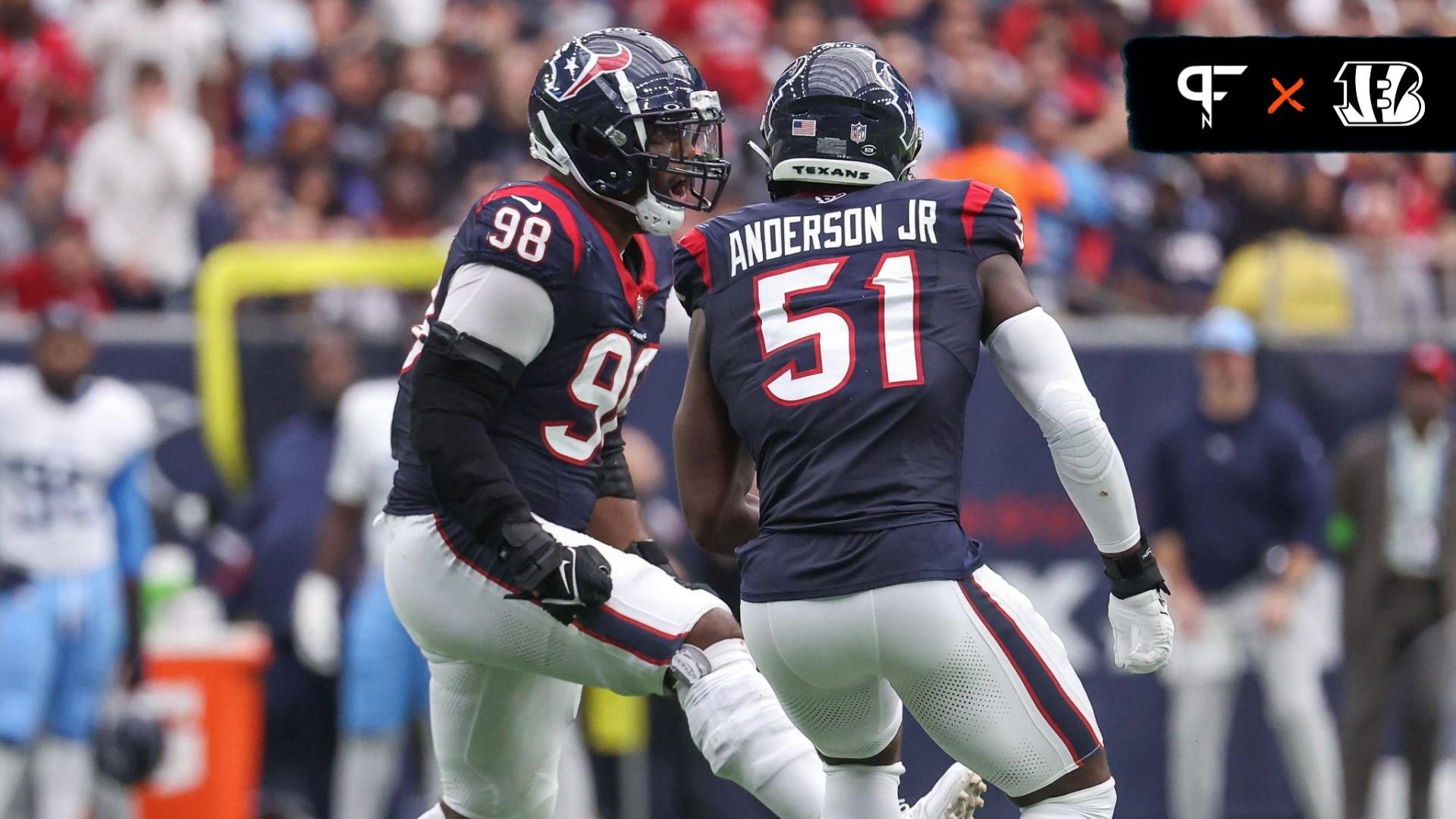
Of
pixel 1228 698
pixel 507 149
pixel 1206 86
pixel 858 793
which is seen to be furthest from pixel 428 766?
pixel 858 793

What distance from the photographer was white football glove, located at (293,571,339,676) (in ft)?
27.6

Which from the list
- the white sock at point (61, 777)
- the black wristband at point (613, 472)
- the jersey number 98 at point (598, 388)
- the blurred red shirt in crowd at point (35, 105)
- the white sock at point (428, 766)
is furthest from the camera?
the blurred red shirt in crowd at point (35, 105)

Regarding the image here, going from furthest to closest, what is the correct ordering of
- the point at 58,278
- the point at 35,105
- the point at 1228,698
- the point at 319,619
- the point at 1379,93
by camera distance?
the point at 35,105
the point at 58,278
the point at 1228,698
the point at 319,619
the point at 1379,93

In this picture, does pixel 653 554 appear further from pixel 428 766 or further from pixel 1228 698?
pixel 1228 698

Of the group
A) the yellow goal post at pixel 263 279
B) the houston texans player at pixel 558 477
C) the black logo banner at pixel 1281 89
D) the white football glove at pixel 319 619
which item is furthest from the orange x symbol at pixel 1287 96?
the white football glove at pixel 319 619

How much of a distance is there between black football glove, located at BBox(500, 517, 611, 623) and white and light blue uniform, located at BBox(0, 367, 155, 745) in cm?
424

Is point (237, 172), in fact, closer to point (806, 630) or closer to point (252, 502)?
point (252, 502)

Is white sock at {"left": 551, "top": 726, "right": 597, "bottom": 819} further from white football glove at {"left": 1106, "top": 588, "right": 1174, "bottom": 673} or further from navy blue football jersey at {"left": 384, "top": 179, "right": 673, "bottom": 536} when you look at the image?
white football glove at {"left": 1106, "top": 588, "right": 1174, "bottom": 673}

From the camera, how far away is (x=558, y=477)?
4828mm

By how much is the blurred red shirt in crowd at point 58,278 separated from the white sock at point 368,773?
2.80 m

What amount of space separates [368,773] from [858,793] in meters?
4.40

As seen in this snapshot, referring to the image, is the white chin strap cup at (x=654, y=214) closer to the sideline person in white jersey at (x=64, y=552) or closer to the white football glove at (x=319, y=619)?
the white football glove at (x=319, y=619)

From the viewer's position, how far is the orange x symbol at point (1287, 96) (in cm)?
740

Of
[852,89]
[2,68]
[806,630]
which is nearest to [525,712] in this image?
[806,630]
